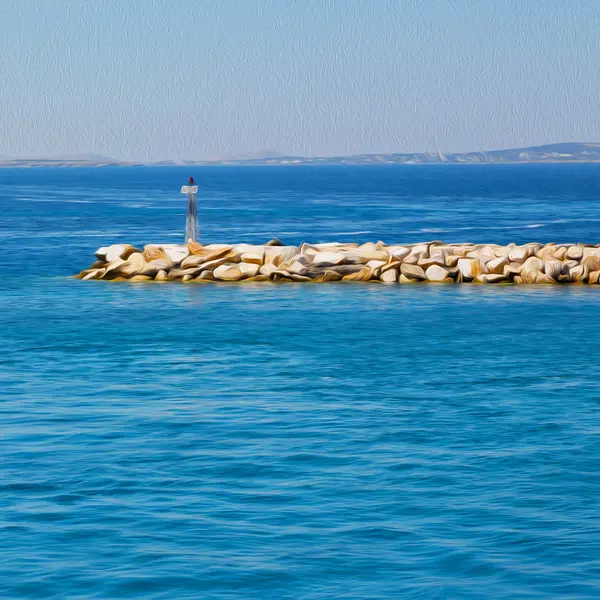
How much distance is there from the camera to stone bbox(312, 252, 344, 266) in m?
30.2

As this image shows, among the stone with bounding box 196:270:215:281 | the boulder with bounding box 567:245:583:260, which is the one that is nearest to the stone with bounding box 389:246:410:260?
the boulder with bounding box 567:245:583:260

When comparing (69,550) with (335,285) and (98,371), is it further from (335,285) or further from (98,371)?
(335,285)

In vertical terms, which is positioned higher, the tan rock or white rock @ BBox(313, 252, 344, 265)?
the tan rock

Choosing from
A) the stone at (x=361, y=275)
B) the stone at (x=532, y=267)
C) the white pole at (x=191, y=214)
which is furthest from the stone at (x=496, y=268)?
the white pole at (x=191, y=214)

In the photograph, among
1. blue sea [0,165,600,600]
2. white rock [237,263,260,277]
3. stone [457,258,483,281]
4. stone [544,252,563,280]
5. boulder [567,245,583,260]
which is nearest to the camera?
blue sea [0,165,600,600]

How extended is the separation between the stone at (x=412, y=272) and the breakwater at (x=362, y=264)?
0.07ft

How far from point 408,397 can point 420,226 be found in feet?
141

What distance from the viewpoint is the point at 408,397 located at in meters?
15.1

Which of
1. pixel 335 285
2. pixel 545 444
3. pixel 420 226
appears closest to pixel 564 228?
pixel 420 226

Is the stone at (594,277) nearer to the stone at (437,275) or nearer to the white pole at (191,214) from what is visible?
the stone at (437,275)

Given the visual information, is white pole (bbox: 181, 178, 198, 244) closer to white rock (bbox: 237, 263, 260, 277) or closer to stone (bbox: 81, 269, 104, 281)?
white rock (bbox: 237, 263, 260, 277)

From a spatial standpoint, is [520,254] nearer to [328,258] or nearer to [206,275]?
[328,258]

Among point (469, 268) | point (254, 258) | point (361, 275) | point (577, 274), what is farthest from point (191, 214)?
point (577, 274)

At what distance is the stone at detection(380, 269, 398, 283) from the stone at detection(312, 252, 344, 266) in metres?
1.09
